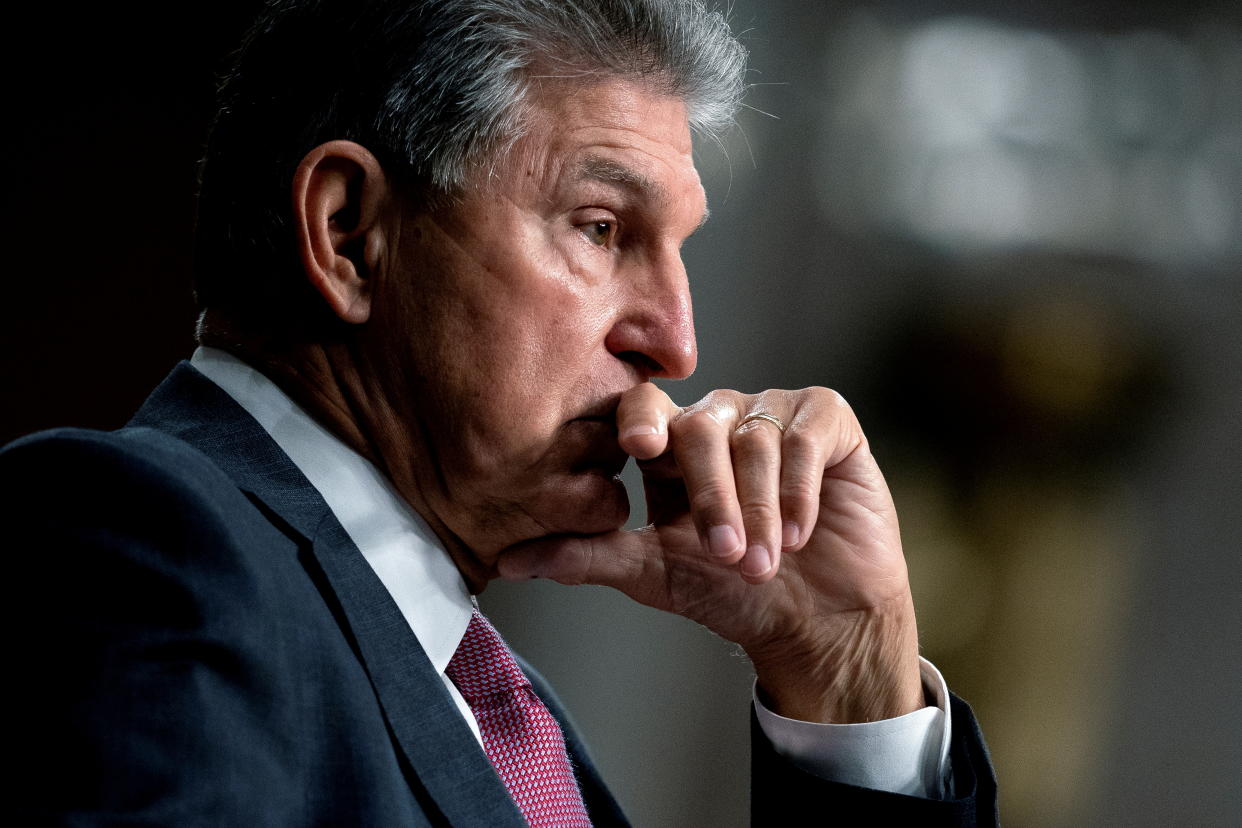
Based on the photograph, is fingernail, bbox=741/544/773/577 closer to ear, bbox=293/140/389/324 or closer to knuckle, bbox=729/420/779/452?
knuckle, bbox=729/420/779/452

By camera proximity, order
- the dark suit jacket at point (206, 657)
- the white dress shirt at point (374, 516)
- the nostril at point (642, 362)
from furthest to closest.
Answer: the nostril at point (642, 362)
the white dress shirt at point (374, 516)
the dark suit jacket at point (206, 657)

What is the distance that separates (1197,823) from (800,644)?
2031 mm

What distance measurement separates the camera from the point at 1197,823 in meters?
2.68

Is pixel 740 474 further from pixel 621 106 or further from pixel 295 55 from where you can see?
pixel 295 55

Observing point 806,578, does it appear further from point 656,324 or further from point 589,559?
point 656,324

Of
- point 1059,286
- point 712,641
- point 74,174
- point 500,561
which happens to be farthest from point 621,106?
point 1059,286

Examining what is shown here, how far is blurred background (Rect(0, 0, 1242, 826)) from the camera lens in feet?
9.09

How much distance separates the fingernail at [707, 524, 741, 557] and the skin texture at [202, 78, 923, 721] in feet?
0.07

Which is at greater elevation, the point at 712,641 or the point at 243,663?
the point at 243,663

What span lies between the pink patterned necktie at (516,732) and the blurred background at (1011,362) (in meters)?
1.69

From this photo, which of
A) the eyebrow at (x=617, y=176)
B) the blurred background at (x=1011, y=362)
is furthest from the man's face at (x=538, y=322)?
the blurred background at (x=1011, y=362)

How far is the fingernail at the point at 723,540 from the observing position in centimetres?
93

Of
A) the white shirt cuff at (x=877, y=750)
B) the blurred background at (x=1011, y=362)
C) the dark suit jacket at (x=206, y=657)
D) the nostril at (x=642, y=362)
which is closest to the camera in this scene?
the dark suit jacket at (x=206, y=657)

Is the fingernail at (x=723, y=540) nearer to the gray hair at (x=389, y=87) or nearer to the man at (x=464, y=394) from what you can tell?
the man at (x=464, y=394)
